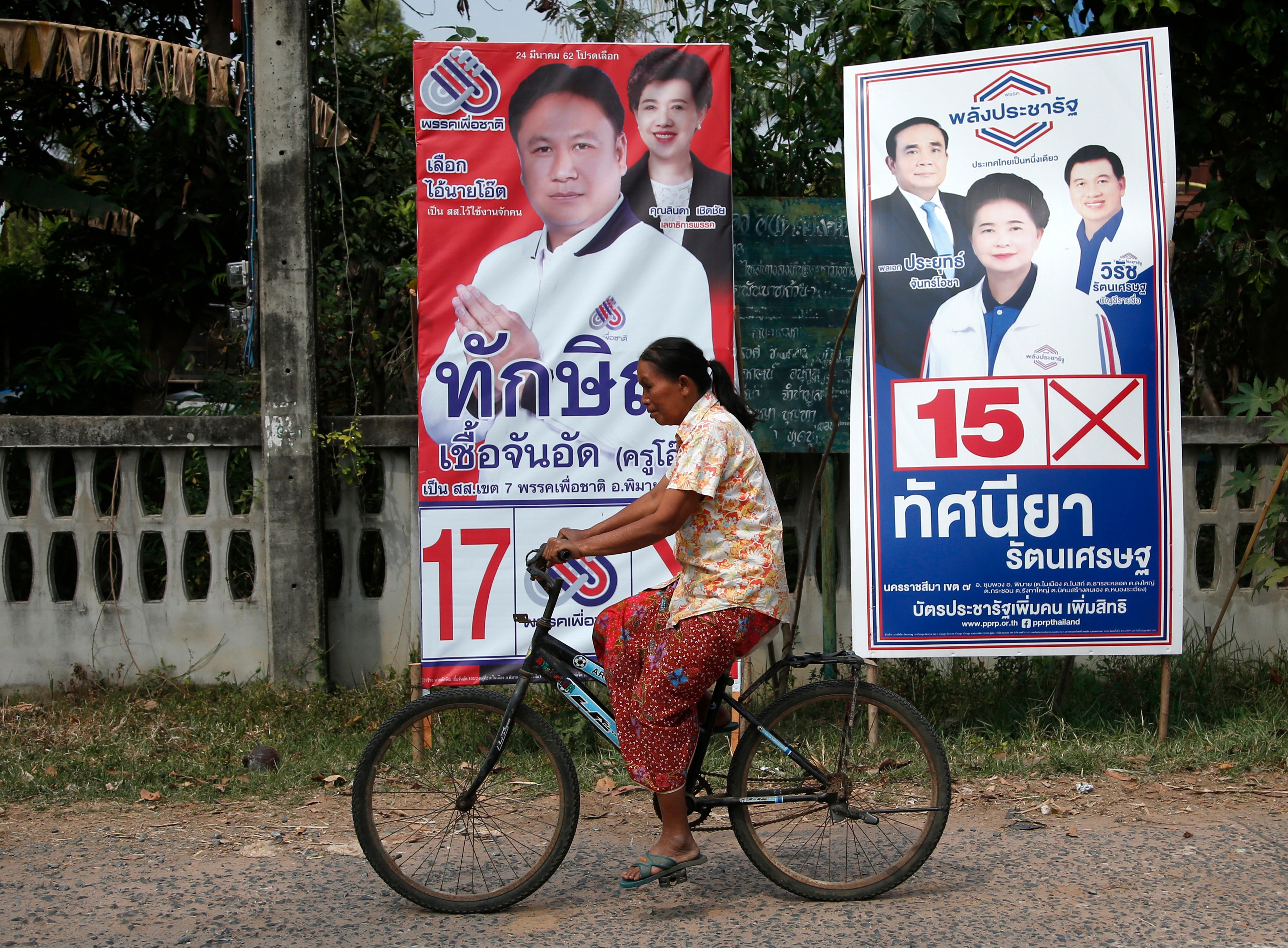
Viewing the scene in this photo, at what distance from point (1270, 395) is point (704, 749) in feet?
11.9

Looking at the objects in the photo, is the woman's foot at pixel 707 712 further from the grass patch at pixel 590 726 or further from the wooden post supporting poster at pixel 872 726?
the grass patch at pixel 590 726

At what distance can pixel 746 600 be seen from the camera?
3.55m

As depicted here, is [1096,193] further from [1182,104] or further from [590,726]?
[590,726]

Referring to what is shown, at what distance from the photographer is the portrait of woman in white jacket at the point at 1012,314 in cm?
503

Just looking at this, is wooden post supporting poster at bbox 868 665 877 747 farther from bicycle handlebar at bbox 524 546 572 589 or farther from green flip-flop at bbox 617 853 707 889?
bicycle handlebar at bbox 524 546 572 589

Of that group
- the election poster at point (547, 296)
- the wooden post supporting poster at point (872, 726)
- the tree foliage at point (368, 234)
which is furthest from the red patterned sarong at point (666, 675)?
the tree foliage at point (368, 234)

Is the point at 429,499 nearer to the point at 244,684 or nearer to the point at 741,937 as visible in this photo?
the point at 244,684

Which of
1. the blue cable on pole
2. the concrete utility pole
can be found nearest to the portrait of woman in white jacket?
the concrete utility pole

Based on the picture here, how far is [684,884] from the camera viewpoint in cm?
391

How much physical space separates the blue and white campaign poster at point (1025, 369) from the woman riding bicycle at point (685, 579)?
1.56 meters

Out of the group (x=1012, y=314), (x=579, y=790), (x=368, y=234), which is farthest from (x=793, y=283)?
(x=368, y=234)

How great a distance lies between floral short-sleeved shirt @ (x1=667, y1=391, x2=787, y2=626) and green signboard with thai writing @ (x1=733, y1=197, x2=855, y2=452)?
6.92 ft

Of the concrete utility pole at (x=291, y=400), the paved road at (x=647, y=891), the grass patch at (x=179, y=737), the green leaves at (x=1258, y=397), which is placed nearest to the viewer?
the paved road at (x=647, y=891)

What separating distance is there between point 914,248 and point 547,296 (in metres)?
1.65
